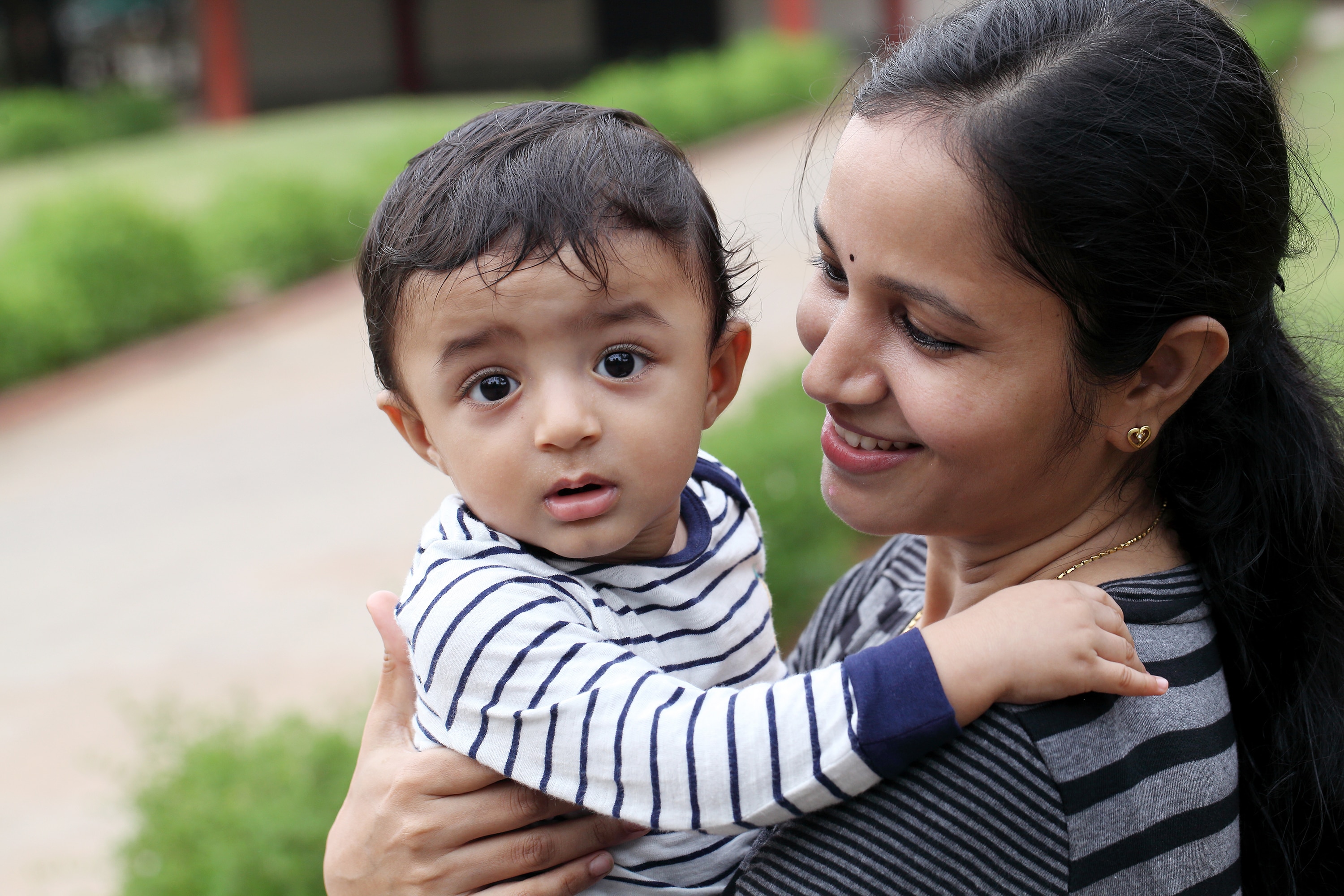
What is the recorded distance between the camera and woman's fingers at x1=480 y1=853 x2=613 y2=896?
63.2 inches

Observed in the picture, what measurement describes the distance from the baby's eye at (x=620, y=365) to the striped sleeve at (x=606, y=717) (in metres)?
0.26

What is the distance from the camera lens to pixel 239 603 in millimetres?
5816

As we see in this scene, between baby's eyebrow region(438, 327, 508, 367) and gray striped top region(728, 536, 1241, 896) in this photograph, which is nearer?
gray striped top region(728, 536, 1241, 896)

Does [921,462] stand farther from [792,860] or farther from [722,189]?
[722,189]

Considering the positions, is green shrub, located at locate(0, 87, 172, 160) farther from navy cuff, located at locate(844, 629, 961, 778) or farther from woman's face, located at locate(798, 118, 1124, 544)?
navy cuff, located at locate(844, 629, 961, 778)

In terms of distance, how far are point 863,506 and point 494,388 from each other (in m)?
0.47

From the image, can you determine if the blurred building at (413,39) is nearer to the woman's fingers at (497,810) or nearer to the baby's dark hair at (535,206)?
the baby's dark hair at (535,206)

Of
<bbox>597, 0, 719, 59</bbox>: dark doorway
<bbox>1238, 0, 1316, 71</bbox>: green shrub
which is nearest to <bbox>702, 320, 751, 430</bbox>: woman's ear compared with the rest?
<bbox>1238, 0, 1316, 71</bbox>: green shrub

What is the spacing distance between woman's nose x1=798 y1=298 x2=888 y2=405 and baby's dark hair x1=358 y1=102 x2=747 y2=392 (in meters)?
0.26

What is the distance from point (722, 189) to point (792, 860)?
11990 millimetres

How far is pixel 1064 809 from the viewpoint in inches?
50.2

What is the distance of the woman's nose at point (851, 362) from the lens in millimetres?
1479

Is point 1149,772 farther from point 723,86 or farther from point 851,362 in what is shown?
point 723,86

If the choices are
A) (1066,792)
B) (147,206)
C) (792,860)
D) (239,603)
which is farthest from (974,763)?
(147,206)
